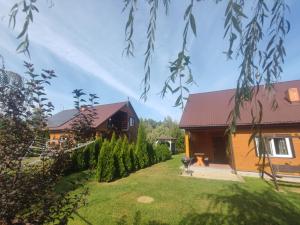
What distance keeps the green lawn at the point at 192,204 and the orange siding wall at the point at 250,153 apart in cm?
193

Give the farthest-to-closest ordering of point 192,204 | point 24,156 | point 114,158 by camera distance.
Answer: point 114,158 < point 192,204 < point 24,156

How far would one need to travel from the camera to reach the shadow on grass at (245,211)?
5.76 m

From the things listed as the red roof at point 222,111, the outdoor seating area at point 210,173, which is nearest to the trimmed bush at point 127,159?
the outdoor seating area at point 210,173

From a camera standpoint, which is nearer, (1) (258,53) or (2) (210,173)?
(1) (258,53)

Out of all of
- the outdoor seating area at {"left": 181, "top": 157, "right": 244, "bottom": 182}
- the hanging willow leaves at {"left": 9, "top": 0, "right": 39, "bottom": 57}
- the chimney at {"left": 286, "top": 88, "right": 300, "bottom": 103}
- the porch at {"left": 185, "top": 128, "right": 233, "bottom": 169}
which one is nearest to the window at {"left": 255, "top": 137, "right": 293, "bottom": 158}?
the outdoor seating area at {"left": 181, "top": 157, "right": 244, "bottom": 182}

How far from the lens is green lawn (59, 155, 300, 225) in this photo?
5.97 m

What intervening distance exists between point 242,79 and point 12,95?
3.22 metres

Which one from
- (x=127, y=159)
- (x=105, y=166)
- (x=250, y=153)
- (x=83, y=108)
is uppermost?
(x=83, y=108)

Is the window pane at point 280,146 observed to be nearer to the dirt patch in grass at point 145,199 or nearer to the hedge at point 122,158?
the dirt patch in grass at point 145,199

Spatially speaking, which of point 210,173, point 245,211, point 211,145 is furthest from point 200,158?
point 245,211

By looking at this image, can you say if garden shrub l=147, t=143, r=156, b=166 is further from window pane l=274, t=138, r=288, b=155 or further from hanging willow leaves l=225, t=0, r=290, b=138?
hanging willow leaves l=225, t=0, r=290, b=138

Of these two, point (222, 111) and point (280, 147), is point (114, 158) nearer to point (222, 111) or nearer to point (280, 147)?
point (222, 111)

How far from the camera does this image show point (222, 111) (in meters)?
15.6

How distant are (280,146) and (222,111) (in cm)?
483
